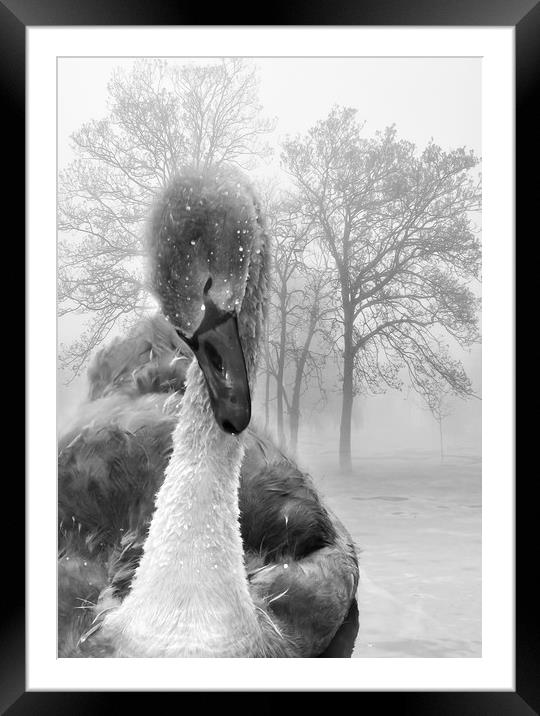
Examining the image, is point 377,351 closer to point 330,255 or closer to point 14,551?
point 330,255

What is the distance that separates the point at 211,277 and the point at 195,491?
0.48 meters

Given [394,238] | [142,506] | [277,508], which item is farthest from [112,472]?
[394,238]

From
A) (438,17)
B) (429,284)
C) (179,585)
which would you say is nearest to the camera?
(179,585)

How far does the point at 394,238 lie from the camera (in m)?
1.70

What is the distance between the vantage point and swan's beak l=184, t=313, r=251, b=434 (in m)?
1.42

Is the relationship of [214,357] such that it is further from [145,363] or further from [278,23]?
[278,23]

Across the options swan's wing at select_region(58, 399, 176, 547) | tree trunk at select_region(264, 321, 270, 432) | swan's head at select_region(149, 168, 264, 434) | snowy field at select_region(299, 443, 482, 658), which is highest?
swan's head at select_region(149, 168, 264, 434)

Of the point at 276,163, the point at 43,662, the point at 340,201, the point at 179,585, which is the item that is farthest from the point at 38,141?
the point at 43,662

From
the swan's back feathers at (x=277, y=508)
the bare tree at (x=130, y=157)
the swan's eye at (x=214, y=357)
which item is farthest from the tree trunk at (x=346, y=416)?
the bare tree at (x=130, y=157)

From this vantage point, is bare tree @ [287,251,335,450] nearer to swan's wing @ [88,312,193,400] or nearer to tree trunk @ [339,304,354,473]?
tree trunk @ [339,304,354,473]

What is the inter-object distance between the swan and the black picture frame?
128mm

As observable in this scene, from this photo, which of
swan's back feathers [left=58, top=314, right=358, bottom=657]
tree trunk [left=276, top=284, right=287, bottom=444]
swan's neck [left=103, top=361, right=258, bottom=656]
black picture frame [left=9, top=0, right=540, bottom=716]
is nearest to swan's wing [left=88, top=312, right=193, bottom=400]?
swan's back feathers [left=58, top=314, right=358, bottom=657]

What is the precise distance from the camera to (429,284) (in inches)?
66.7

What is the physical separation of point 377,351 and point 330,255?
0.89 feet
